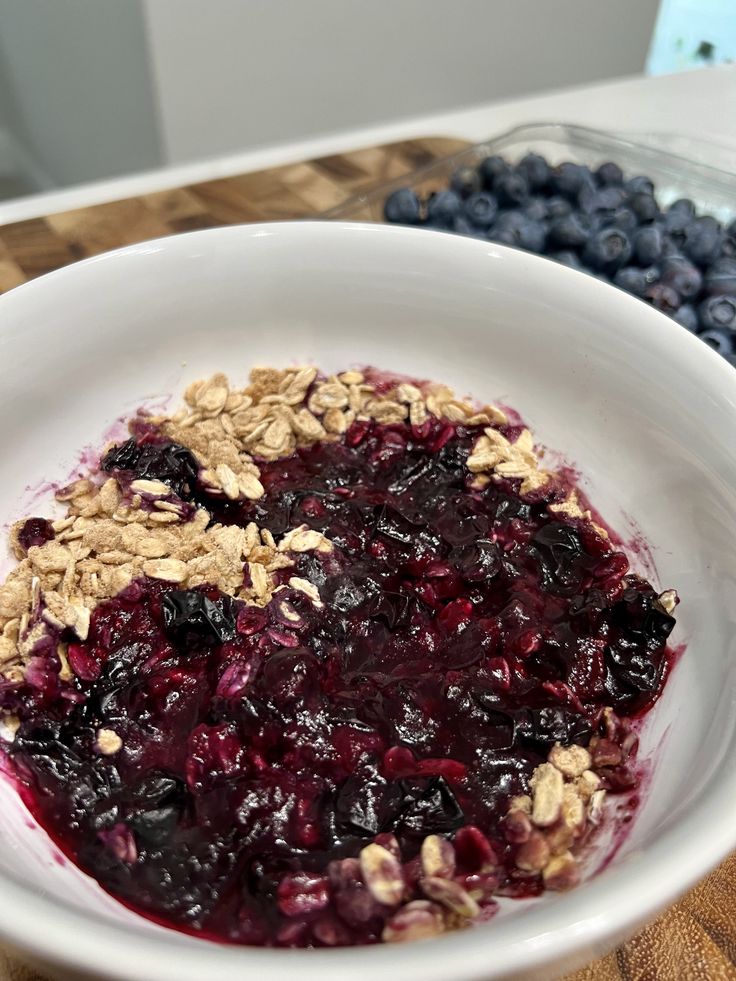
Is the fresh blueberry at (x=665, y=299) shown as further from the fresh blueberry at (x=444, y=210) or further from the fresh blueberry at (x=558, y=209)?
the fresh blueberry at (x=444, y=210)

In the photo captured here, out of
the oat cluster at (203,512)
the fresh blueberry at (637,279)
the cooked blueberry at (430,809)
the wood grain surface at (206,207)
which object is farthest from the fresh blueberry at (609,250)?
the cooked blueberry at (430,809)

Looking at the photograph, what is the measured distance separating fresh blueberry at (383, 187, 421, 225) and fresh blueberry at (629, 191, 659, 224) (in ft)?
1.70

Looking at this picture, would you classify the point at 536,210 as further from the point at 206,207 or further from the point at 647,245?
the point at 206,207

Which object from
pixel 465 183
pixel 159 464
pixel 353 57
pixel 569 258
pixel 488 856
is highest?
pixel 353 57

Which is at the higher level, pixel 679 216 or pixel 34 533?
pixel 679 216

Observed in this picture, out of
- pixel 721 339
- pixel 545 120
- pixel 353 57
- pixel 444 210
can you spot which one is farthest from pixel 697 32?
pixel 721 339

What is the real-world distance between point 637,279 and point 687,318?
0.47ft

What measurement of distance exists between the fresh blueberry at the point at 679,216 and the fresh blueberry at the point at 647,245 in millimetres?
64

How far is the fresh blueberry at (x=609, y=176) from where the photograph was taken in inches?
79.2

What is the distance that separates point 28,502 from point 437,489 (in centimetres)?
64

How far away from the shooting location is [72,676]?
101cm

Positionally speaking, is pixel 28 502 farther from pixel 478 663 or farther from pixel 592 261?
pixel 592 261

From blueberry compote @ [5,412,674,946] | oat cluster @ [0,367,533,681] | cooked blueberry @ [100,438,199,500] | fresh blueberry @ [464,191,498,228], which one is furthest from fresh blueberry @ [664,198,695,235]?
cooked blueberry @ [100,438,199,500]

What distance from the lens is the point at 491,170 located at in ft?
6.51
